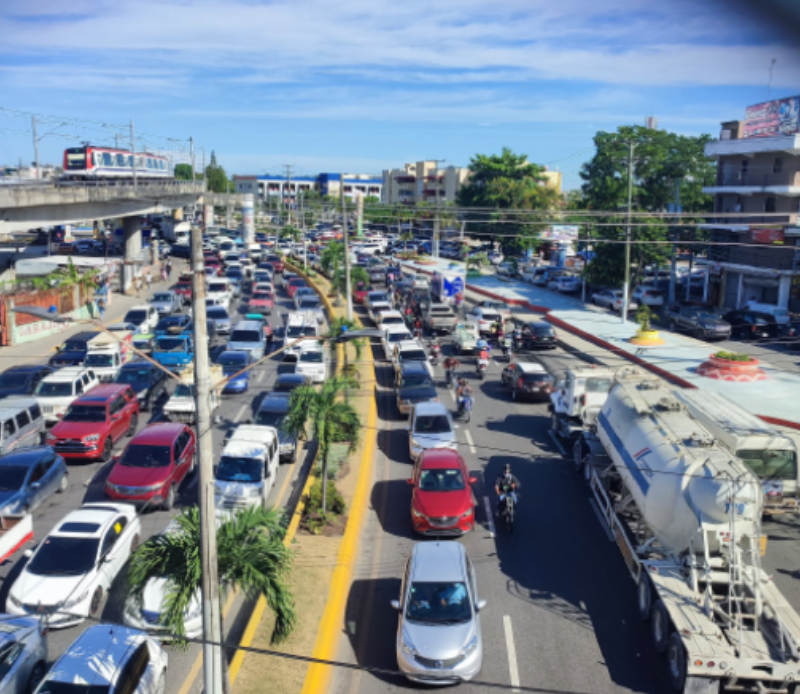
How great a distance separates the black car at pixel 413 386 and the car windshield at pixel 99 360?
33.8 feet

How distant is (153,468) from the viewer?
16.9 meters

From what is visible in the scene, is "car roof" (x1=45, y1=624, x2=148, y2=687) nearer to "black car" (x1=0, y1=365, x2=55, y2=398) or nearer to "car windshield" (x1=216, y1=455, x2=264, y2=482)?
"car windshield" (x1=216, y1=455, x2=264, y2=482)

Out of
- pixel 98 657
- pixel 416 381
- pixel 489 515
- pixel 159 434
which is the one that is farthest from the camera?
pixel 416 381

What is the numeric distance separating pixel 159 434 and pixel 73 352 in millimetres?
12761

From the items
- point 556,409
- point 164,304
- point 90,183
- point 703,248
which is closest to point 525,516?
point 556,409

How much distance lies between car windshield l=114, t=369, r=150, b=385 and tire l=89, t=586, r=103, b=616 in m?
12.7

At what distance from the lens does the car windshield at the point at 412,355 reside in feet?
91.4

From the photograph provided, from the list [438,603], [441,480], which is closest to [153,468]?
[441,480]

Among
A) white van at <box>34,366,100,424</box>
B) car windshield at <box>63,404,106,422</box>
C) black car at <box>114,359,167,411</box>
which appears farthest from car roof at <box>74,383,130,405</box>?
black car at <box>114,359,167,411</box>

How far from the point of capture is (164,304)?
41.2 meters

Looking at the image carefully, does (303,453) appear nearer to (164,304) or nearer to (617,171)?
(164,304)

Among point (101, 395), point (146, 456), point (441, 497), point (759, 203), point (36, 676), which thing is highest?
point (759, 203)

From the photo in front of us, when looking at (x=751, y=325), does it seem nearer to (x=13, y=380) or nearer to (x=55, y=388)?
(x=55, y=388)

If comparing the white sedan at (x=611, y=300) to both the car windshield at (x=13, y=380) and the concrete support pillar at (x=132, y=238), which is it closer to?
the car windshield at (x=13, y=380)
